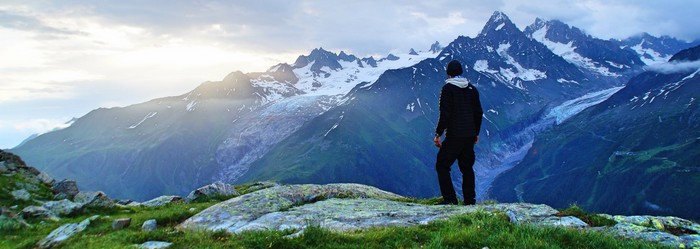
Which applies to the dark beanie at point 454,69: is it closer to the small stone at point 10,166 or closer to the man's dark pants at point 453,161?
the man's dark pants at point 453,161

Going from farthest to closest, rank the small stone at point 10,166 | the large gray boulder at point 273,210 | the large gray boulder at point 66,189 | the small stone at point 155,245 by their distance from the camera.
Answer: the small stone at point 10,166 → the large gray boulder at point 66,189 → the large gray boulder at point 273,210 → the small stone at point 155,245

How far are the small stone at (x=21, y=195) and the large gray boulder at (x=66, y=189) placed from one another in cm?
198

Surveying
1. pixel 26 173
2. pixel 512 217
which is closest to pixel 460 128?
pixel 512 217

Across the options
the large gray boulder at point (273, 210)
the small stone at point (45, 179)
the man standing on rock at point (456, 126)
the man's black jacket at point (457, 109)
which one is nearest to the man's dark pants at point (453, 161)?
the man standing on rock at point (456, 126)

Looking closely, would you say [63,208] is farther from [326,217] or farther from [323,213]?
[326,217]

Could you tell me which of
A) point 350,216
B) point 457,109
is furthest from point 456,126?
point 350,216

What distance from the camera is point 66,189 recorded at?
28.5 meters

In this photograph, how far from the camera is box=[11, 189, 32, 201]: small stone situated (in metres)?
25.2

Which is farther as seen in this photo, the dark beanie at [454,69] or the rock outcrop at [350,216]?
the dark beanie at [454,69]

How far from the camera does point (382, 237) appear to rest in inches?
414

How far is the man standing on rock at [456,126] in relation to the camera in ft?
55.4

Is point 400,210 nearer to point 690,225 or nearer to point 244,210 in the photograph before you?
point 244,210

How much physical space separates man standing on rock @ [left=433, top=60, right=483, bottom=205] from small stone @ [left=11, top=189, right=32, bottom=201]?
2229cm

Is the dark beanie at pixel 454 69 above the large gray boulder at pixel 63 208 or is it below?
above
